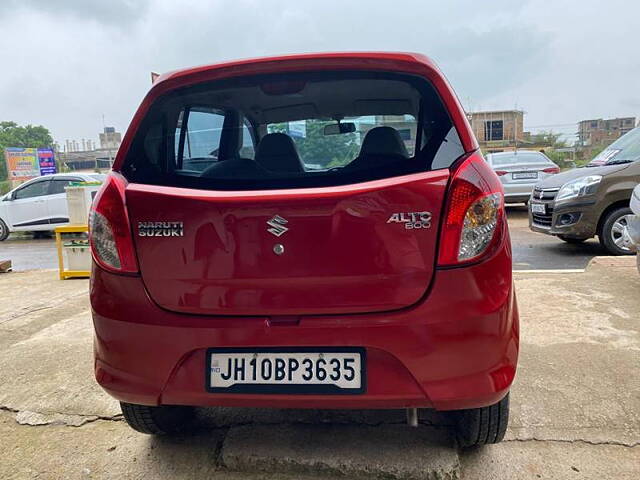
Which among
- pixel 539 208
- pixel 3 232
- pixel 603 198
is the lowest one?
pixel 3 232

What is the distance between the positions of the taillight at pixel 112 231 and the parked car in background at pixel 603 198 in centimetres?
585

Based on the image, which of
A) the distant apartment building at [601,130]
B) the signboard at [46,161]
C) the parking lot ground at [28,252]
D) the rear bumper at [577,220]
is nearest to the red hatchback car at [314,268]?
the rear bumper at [577,220]

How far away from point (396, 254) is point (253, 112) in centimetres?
113

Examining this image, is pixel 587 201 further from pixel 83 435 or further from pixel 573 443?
pixel 83 435

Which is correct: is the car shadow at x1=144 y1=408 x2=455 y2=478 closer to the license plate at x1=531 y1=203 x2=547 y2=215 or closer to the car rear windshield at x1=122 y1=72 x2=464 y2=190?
the car rear windshield at x1=122 y1=72 x2=464 y2=190

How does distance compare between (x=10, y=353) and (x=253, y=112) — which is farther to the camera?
(x=10, y=353)

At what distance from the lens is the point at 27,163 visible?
99.2 ft

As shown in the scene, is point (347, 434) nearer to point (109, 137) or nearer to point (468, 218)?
point (468, 218)

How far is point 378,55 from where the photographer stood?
5.94 feet

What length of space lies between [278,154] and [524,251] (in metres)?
5.94

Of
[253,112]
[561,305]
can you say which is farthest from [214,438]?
[561,305]

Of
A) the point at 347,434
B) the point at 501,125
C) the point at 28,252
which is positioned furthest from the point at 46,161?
the point at 501,125

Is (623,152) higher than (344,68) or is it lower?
lower

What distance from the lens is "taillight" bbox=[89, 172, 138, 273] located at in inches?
70.8
